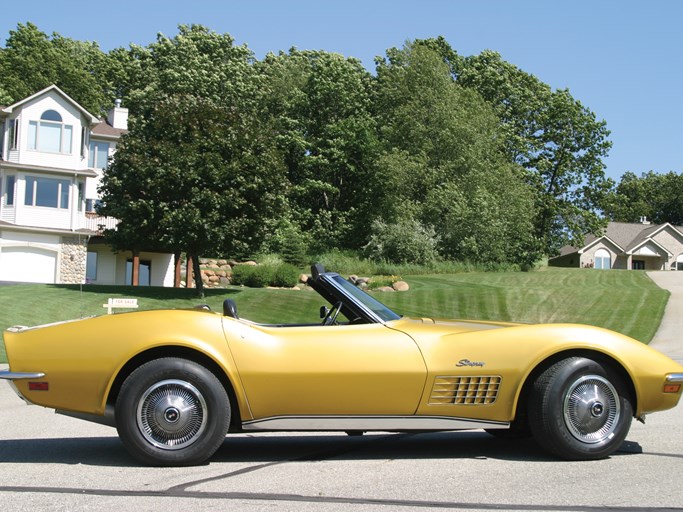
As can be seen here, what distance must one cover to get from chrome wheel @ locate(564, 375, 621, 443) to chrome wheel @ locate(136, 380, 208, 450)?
248 centimetres

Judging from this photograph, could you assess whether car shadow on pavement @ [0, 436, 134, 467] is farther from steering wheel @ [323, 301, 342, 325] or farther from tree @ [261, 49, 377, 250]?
tree @ [261, 49, 377, 250]

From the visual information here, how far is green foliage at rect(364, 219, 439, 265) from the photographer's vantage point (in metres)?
43.4

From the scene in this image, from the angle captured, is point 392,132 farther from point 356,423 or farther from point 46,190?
point 356,423

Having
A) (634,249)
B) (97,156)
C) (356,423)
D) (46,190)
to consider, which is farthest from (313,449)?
(634,249)

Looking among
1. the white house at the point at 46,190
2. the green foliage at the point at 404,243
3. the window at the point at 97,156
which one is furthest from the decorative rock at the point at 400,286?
the window at the point at 97,156

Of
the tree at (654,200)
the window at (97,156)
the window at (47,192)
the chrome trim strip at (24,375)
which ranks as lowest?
the chrome trim strip at (24,375)

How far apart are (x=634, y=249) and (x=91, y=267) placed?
50.0 m

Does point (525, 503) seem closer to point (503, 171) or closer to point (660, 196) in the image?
point (503, 171)

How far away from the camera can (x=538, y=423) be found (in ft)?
18.2

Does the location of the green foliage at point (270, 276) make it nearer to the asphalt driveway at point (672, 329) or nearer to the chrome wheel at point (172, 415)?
the asphalt driveway at point (672, 329)

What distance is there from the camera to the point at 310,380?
5473 millimetres

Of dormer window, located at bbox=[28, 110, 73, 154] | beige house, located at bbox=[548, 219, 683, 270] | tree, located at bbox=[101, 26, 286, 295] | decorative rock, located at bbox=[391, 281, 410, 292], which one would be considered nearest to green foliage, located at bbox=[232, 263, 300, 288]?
decorative rock, located at bbox=[391, 281, 410, 292]

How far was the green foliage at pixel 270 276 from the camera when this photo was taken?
1372 inches

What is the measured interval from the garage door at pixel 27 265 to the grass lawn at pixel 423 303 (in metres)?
10.0
